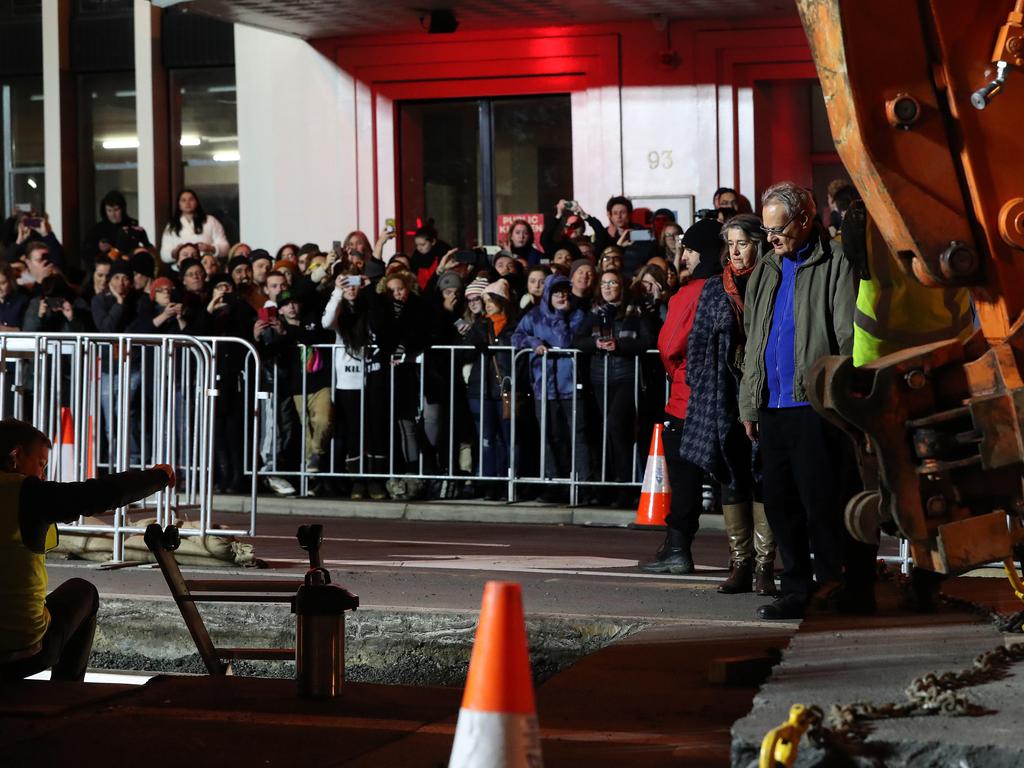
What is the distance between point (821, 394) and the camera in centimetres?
513

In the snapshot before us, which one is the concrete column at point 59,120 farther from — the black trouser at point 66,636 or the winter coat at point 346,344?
the black trouser at point 66,636

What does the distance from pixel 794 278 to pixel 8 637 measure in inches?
155

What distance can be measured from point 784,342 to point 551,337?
20.0ft

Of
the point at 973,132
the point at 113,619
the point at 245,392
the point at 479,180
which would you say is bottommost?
the point at 113,619

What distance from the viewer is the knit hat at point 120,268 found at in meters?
15.8

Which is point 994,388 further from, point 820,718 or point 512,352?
point 512,352

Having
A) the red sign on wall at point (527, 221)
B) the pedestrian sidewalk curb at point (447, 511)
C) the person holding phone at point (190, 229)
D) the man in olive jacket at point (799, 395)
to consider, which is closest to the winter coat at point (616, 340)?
the pedestrian sidewalk curb at point (447, 511)

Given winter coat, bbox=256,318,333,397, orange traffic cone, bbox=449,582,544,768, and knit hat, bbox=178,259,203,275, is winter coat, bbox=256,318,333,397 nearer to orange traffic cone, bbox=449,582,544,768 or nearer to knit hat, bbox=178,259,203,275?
knit hat, bbox=178,259,203,275

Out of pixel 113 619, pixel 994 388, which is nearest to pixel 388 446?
pixel 113 619

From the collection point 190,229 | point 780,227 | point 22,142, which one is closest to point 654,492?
point 780,227

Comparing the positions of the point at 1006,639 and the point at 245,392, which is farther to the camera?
the point at 245,392

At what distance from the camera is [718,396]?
8.88 meters

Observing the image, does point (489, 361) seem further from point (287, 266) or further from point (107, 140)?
point (107, 140)

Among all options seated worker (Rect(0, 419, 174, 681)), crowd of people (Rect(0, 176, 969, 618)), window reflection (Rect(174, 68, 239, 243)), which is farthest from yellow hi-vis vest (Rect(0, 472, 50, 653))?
window reflection (Rect(174, 68, 239, 243))
